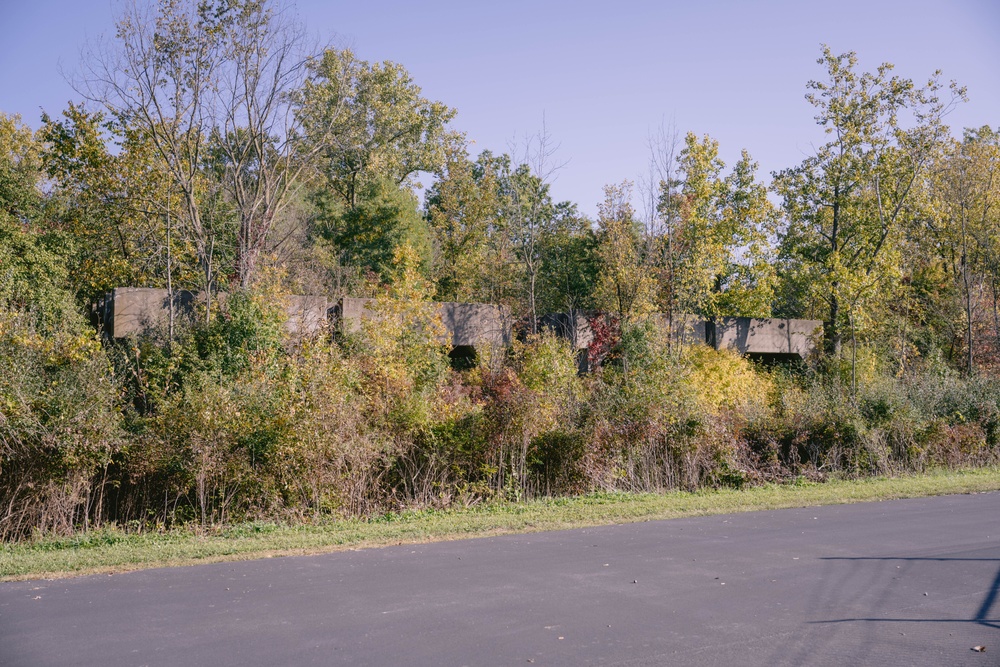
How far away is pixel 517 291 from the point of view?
37.5m

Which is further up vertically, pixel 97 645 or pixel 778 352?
pixel 778 352

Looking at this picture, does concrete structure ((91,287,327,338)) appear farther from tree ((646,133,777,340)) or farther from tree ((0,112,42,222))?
tree ((646,133,777,340))

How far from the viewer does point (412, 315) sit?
22531 millimetres

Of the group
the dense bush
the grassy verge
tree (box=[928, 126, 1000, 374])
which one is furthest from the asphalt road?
tree (box=[928, 126, 1000, 374])

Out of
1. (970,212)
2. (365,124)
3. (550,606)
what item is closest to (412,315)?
(365,124)

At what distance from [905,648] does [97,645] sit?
708cm

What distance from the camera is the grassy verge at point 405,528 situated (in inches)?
435

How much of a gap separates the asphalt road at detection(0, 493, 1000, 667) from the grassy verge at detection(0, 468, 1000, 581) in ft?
2.46

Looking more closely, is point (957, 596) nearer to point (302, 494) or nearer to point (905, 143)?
point (302, 494)

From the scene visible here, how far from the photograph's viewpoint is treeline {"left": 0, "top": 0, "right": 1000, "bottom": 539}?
1421cm

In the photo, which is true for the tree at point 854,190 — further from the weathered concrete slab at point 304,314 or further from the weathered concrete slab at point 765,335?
→ the weathered concrete slab at point 304,314

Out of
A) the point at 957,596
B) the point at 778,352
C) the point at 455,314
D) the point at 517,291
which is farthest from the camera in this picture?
the point at 517,291

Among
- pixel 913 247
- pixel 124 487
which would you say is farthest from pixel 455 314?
pixel 913 247

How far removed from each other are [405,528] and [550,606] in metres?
5.69
